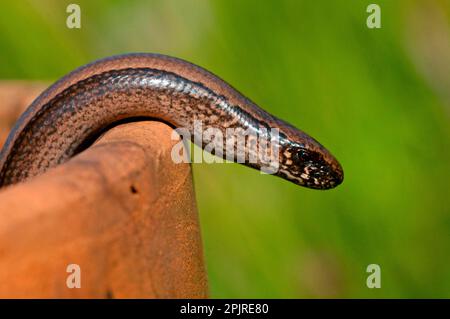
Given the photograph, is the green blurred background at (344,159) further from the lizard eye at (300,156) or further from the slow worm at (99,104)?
the slow worm at (99,104)

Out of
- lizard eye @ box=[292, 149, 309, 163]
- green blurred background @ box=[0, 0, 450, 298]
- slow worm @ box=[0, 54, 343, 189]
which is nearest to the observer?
slow worm @ box=[0, 54, 343, 189]

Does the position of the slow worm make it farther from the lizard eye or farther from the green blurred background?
the green blurred background

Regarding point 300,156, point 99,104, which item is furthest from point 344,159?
point 99,104

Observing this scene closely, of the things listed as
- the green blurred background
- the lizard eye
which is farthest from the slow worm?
the green blurred background

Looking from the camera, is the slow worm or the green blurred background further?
the green blurred background

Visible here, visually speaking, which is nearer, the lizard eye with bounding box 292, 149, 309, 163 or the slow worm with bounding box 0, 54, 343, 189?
the slow worm with bounding box 0, 54, 343, 189

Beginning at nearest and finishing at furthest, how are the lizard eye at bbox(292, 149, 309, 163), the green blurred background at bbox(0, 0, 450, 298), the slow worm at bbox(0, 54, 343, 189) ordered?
the slow worm at bbox(0, 54, 343, 189) < the lizard eye at bbox(292, 149, 309, 163) < the green blurred background at bbox(0, 0, 450, 298)

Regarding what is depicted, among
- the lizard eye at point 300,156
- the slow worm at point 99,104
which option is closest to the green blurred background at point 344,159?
the lizard eye at point 300,156

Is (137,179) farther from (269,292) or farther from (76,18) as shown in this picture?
(76,18)

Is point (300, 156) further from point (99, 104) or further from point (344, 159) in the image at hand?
point (99, 104)
